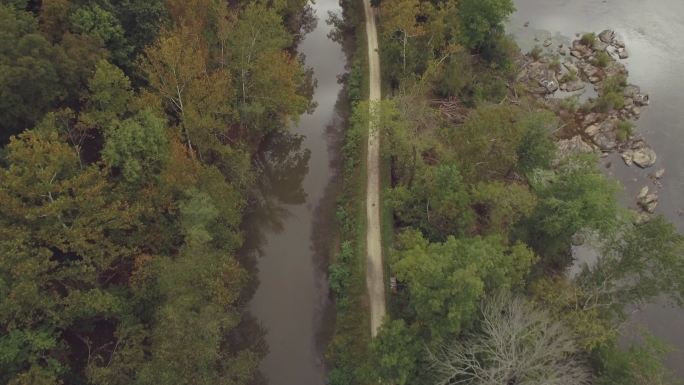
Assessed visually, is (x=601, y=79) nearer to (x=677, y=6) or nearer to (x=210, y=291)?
(x=677, y=6)

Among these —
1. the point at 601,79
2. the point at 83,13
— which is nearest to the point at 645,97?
the point at 601,79

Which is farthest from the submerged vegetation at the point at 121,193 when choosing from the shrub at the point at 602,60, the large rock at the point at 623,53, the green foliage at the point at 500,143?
the large rock at the point at 623,53

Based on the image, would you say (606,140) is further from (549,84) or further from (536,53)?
(536,53)

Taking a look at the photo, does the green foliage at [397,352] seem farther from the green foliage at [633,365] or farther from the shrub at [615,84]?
the shrub at [615,84]

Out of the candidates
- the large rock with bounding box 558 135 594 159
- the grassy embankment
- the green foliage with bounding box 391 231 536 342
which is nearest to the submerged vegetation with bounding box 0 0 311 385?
the grassy embankment

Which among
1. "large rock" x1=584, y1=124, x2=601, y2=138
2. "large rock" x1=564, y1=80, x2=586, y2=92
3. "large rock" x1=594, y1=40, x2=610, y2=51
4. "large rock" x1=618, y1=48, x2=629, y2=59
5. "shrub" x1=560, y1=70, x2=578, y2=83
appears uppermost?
"large rock" x1=594, y1=40, x2=610, y2=51

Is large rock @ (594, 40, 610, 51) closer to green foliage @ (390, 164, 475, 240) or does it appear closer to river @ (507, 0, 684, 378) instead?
river @ (507, 0, 684, 378)
